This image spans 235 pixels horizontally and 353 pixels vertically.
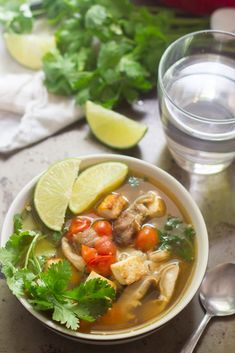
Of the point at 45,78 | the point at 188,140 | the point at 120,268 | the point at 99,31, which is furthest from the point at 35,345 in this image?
the point at 99,31

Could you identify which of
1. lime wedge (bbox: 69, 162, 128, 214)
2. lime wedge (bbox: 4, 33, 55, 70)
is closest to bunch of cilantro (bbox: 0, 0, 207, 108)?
lime wedge (bbox: 4, 33, 55, 70)

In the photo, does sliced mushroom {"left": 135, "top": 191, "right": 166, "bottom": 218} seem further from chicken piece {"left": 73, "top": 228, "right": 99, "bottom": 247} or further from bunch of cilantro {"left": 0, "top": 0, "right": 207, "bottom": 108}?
bunch of cilantro {"left": 0, "top": 0, "right": 207, "bottom": 108}

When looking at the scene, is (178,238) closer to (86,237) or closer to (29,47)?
(86,237)

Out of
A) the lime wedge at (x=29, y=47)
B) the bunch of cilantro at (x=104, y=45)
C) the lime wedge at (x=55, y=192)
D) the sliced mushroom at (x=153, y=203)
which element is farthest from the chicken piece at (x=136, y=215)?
the lime wedge at (x=29, y=47)

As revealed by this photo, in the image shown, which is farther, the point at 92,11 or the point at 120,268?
the point at 92,11

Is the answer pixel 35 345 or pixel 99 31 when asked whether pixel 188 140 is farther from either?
pixel 35 345

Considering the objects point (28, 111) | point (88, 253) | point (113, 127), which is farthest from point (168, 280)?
point (28, 111)
